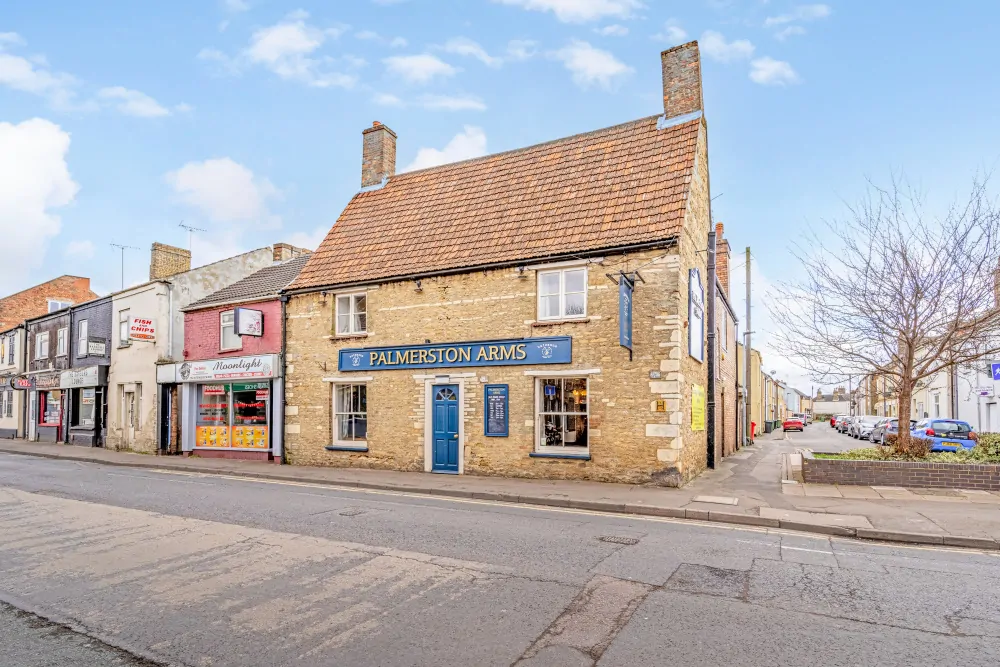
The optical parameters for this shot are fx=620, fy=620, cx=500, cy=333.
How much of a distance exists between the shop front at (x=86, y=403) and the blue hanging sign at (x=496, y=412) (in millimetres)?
19533

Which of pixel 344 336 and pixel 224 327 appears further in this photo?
pixel 224 327

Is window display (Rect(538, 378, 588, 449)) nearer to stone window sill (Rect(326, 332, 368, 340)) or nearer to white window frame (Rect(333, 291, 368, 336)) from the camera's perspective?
stone window sill (Rect(326, 332, 368, 340))

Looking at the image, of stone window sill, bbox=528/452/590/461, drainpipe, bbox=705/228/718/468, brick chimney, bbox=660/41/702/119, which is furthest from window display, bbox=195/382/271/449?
brick chimney, bbox=660/41/702/119

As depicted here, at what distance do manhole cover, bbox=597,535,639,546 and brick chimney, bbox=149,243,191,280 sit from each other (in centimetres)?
2451

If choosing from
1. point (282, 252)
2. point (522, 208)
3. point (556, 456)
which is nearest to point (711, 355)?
point (556, 456)

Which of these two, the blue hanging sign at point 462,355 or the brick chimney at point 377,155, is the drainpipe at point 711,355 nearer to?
the blue hanging sign at point 462,355

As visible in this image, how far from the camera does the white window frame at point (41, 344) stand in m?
31.1

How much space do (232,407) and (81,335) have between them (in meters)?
12.9

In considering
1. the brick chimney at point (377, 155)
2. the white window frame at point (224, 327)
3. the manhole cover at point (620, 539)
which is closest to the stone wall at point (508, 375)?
the white window frame at point (224, 327)

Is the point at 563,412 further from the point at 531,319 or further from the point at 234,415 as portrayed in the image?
the point at 234,415

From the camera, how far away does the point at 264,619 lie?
5.35m

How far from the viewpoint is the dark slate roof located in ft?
68.3

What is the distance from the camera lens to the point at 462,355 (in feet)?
51.2

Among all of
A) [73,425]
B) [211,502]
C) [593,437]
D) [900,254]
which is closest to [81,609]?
[211,502]
